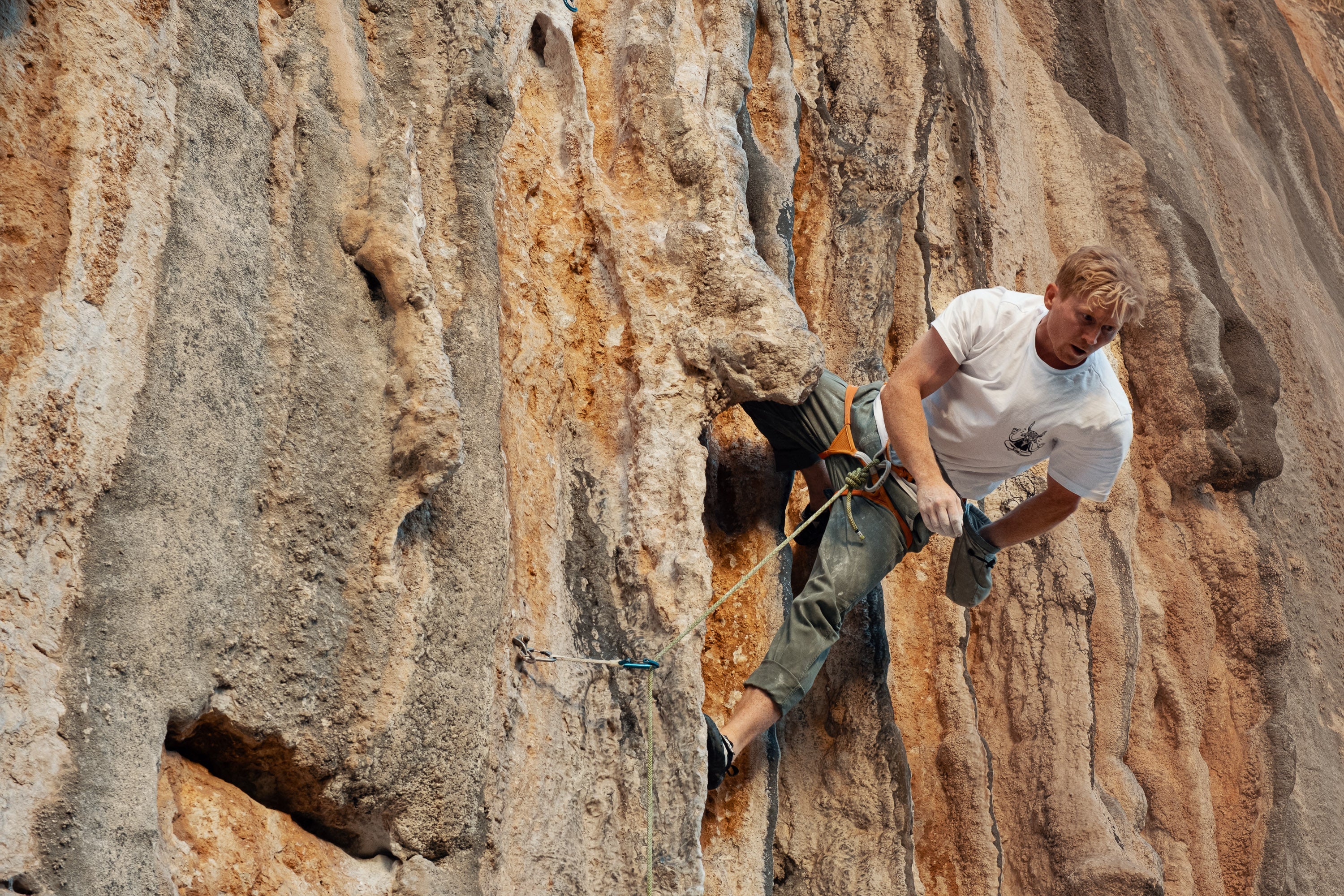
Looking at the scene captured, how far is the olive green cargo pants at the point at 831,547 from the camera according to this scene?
9.97 ft

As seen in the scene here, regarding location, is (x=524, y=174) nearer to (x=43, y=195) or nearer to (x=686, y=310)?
(x=686, y=310)

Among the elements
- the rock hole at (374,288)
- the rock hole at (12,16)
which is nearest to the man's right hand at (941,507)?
the rock hole at (374,288)

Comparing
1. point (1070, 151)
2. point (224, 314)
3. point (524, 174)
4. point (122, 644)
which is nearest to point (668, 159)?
point (524, 174)

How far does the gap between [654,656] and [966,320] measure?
1210 mm

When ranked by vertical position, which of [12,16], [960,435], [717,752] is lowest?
[717,752]

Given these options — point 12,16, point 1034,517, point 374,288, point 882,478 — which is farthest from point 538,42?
point 1034,517

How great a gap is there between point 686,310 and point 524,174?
2.07 ft

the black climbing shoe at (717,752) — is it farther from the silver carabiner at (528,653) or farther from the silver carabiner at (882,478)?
the silver carabiner at (882,478)

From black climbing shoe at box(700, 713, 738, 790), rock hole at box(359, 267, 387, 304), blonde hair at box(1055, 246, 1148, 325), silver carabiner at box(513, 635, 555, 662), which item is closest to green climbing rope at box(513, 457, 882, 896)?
silver carabiner at box(513, 635, 555, 662)

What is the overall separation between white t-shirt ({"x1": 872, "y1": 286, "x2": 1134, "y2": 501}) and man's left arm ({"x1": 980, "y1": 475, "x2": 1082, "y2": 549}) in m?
0.05

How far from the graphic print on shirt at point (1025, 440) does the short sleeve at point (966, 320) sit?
0.84ft

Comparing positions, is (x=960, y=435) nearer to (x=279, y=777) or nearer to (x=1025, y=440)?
(x=1025, y=440)

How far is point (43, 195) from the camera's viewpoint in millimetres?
1875

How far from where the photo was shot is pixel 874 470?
10.3 feet
